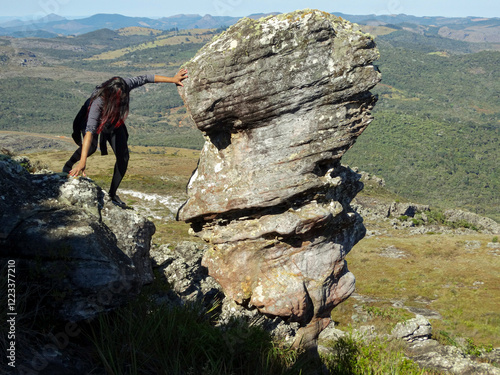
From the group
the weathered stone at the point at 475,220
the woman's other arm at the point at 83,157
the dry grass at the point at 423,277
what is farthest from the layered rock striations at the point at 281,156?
the weathered stone at the point at 475,220

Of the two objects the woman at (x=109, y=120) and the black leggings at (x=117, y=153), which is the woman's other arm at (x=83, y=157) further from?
the black leggings at (x=117, y=153)

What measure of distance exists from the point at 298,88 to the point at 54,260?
21.2 feet

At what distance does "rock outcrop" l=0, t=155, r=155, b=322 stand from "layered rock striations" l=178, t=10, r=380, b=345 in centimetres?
385

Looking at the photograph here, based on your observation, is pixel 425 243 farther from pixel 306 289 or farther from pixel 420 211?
pixel 306 289

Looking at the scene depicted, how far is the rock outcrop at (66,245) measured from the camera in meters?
5.54

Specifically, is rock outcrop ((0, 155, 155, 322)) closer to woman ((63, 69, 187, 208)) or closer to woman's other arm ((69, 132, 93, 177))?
woman's other arm ((69, 132, 93, 177))

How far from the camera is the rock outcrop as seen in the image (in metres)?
5.54

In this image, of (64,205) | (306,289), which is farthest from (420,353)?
(64,205)

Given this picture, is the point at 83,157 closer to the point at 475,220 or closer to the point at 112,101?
the point at 112,101

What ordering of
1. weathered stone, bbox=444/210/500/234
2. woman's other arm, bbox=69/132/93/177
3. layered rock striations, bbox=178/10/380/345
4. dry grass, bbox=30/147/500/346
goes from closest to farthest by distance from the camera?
1. woman's other arm, bbox=69/132/93/177
2. layered rock striations, bbox=178/10/380/345
3. dry grass, bbox=30/147/500/346
4. weathered stone, bbox=444/210/500/234

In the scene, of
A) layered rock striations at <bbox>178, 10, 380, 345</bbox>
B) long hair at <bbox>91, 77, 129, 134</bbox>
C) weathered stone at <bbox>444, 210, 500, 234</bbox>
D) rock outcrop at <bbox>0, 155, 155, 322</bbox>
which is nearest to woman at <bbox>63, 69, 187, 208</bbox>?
long hair at <bbox>91, 77, 129, 134</bbox>

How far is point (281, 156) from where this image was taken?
1010 centimetres

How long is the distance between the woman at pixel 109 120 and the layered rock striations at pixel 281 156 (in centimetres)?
188

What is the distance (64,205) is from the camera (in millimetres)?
6895
